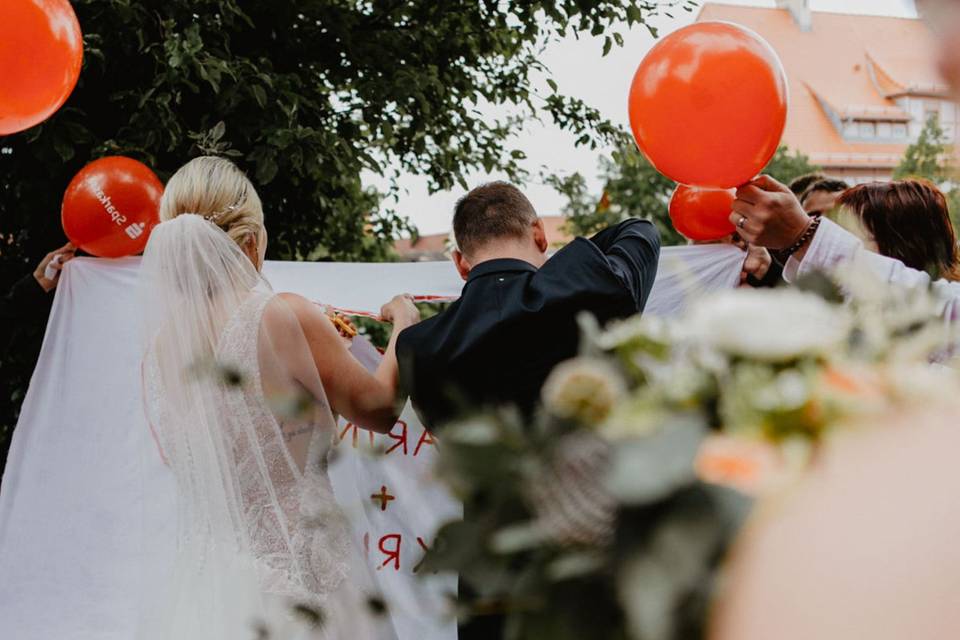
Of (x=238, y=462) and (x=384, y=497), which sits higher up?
(x=238, y=462)

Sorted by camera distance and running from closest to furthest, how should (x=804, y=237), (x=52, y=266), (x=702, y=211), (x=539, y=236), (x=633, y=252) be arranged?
(x=804, y=237) → (x=633, y=252) → (x=539, y=236) → (x=702, y=211) → (x=52, y=266)

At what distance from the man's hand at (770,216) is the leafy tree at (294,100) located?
6.97 feet

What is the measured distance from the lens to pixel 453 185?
6301 millimetres

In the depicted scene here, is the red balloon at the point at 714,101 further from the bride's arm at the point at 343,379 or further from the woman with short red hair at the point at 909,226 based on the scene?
the bride's arm at the point at 343,379

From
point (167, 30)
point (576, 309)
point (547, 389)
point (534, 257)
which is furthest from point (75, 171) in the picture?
point (547, 389)

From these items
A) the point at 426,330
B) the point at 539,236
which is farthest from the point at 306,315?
the point at 539,236

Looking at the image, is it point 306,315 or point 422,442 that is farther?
point 422,442

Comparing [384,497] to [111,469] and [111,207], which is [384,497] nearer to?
[111,469]

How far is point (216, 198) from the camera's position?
9.20 ft

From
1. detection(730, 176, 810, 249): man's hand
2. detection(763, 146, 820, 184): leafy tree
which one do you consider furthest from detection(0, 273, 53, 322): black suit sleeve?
detection(763, 146, 820, 184): leafy tree

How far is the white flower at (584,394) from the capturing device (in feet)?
2.77

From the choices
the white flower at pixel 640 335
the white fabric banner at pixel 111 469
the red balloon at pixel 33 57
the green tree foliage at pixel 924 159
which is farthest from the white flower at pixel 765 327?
the green tree foliage at pixel 924 159

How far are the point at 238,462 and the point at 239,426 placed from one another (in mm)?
98

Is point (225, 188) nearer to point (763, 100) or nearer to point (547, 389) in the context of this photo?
point (763, 100)
